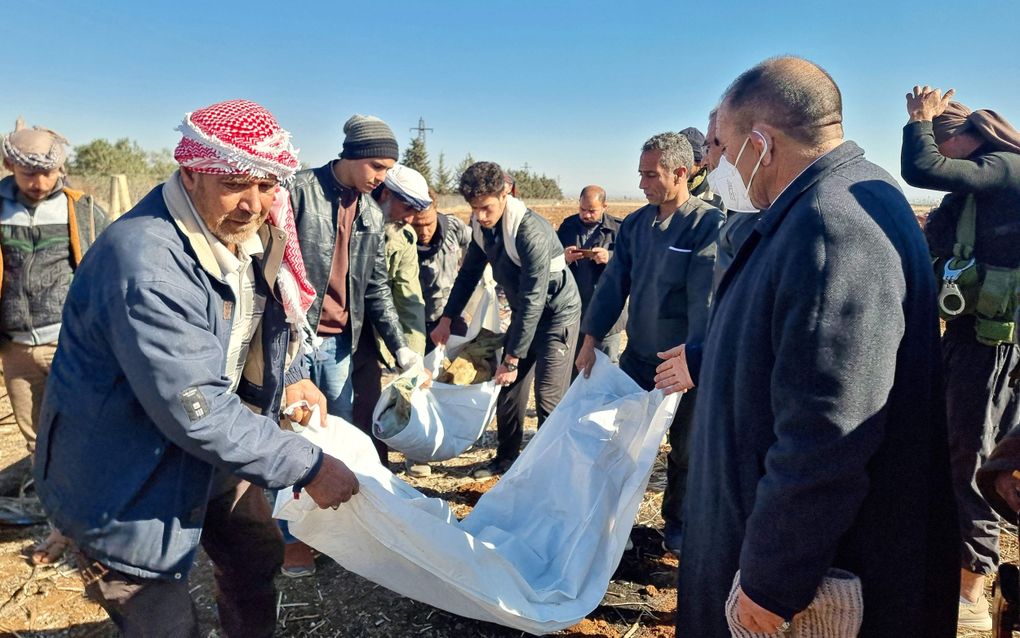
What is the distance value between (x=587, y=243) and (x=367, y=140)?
9.91 feet

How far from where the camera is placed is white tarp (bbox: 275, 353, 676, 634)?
7.48 feet

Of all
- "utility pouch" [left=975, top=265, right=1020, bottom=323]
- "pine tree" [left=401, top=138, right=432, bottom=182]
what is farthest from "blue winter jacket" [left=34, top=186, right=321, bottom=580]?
"pine tree" [left=401, top=138, right=432, bottom=182]

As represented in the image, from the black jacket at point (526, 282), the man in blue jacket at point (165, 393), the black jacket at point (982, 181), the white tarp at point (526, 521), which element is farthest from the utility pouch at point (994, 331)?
the man in blue jacket at point (165, 393)

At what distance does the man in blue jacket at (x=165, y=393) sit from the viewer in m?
1.59

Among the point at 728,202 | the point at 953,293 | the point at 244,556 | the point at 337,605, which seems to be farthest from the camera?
the point at 337,605

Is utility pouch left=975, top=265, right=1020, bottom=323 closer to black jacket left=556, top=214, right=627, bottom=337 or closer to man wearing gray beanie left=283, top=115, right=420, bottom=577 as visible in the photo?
man wearing gray beanie left=283, top=115, right=420, bottom=577

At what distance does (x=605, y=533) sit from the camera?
268 centimetres

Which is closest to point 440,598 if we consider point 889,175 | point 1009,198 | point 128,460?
point 128,460

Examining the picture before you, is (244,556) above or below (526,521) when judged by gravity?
above

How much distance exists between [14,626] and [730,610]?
9.43ft

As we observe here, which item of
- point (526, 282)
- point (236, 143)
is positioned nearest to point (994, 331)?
point (526, 282)

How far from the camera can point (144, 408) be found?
1.63m

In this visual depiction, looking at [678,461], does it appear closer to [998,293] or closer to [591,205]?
[998,293]

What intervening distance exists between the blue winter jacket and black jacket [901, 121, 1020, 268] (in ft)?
8.49
